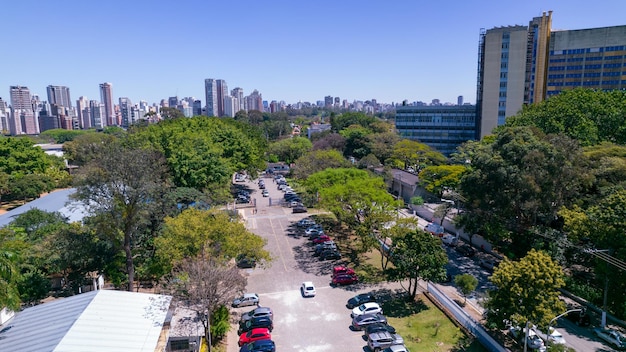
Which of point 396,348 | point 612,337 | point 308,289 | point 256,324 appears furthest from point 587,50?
point 256,324

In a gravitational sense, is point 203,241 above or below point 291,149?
below

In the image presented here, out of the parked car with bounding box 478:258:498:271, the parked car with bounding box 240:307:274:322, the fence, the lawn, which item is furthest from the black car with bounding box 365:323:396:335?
the parked car with bounding box 478:258:498:271

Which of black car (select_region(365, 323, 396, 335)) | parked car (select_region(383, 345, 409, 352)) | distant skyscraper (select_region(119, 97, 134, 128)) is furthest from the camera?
distant skyscraper (select_region(119, 97, 134, 128))

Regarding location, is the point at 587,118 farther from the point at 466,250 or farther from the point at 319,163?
the point at 319,163

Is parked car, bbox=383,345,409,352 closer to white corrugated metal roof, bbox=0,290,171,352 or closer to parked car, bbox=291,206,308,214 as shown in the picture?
white corrugated metal roof, bbox=0,290,171,352

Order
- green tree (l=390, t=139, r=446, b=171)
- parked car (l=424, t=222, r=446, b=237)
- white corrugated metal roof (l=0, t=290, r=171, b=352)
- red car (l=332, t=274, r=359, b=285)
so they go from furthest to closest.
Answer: green tree (l=390, t=139, r=446, b=171) < parked car (l=424, t=222, r=446, b=237) < red car (l=332, t=274, r=359, b=285) < white corrugated metal roof (l=0, t=290, r=171, b=352)

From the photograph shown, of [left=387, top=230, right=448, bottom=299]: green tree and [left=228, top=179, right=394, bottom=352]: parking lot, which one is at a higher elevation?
[left=387, top=230, right=448, bottom=299]: green tree
